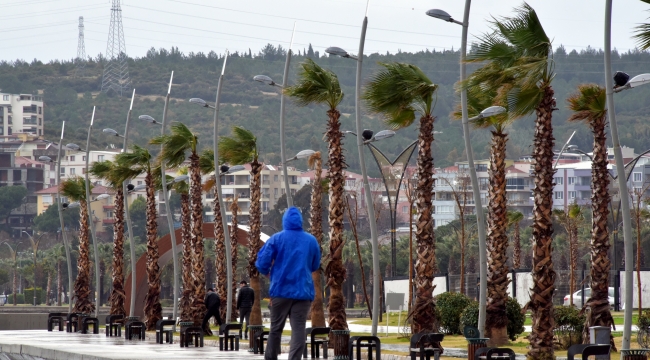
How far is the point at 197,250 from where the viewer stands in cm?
3566

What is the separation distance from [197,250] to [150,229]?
3.66 meters

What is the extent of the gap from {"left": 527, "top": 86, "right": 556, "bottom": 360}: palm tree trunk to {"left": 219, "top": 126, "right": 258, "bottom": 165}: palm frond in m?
16.2

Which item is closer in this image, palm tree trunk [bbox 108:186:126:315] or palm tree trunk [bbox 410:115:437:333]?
palm tree trunk [bbox 410:115:437:333]

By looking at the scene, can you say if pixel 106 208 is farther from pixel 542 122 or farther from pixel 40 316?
pixel 542 122

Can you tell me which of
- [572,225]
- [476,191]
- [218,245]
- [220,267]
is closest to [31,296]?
[218,245]

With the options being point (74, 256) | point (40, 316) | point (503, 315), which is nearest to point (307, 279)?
point (503, 315)

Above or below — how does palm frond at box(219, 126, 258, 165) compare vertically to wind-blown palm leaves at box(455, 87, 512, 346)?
above

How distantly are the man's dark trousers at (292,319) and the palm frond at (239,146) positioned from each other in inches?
840

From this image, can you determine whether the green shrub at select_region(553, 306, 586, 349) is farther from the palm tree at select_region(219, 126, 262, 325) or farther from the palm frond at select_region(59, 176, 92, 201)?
the palm frond at select_region(59, 176, 92, 201)

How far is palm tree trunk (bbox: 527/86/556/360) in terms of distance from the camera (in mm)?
18844

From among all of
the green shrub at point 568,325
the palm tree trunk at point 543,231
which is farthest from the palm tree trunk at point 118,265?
the palm tree trunk at point 543,231

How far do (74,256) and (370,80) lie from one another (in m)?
96.7

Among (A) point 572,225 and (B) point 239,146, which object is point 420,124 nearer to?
(B) point 239,146

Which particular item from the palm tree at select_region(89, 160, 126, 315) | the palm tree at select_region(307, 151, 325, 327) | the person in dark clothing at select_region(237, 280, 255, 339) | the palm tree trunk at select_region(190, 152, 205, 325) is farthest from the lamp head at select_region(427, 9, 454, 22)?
the palm tree at select_region(89, 160, 126, 315)
